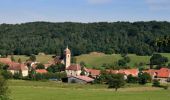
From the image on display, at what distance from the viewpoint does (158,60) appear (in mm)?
132500

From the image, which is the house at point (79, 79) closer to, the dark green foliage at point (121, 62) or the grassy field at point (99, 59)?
the dark green foliage at point (121, 62)

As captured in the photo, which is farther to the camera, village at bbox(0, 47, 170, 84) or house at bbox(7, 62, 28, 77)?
house at bbox(7, 62, 28, 77)

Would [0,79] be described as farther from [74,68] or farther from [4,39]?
[4,39]

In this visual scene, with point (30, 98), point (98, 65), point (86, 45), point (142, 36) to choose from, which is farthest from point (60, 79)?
point (142, 36)

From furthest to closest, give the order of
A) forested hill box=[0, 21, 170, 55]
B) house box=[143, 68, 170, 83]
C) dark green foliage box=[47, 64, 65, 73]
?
forested hill box=[0, 21, 170, 55]
dark green foliage box=[47, 64, 65, 73]
house box=[143, 68, 170, 83]

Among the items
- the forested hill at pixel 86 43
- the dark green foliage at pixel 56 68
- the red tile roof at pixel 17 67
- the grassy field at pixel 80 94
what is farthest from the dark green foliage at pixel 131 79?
the forested hill at pixel 86 43

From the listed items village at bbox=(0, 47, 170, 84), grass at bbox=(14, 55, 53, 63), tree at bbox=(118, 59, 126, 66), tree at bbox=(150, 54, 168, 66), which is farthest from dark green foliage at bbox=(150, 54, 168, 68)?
grass at bbox=(14, 55, 53, 63)

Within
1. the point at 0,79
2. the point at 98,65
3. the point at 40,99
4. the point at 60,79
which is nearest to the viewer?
the point at 0,79

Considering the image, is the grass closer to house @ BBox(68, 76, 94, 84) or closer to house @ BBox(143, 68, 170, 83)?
house @ BBox(143, 68, 170, 83)

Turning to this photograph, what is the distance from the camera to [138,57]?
143875 mm

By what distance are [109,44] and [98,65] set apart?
40037 millimetres

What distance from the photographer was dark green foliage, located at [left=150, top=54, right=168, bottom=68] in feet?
433

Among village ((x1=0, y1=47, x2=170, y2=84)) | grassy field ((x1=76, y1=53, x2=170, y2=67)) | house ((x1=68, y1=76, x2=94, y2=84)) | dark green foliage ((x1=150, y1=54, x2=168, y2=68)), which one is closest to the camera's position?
house ((x1=68, y1=76, x2=94, y2=84))

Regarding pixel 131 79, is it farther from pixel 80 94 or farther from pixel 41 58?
pixel 41 58
